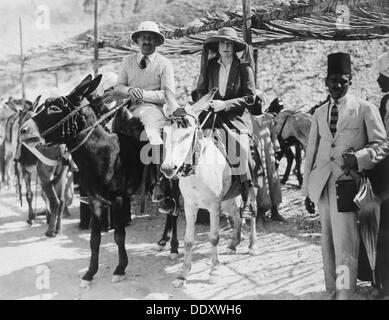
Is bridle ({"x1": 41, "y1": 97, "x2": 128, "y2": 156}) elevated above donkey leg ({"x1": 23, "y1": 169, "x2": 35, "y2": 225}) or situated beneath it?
elevated above

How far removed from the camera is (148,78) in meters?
5.96

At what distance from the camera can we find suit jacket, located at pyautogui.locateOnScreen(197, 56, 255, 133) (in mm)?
5762

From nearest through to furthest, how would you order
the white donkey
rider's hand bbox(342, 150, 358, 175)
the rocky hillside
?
rider's hand bbox(342, 150, 358, 175)
the white donkey
the rocky hillside

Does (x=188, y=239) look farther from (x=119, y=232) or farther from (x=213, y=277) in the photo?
(x=119, y=232)

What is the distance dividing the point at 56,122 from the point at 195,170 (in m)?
1.71

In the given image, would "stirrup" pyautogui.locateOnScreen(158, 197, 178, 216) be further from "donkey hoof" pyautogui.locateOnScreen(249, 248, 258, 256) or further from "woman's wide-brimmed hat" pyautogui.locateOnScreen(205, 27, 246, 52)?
"woman's wide-brimmed hat" pyautogui.locateOnScreen(205, 27, 246, 52)

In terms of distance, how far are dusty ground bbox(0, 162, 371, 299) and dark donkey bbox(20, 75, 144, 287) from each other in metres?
0.44

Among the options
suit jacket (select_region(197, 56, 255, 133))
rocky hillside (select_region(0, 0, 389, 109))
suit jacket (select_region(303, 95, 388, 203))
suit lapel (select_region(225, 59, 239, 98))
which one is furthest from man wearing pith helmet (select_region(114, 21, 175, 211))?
rocky hillside (select_region(0, 0, 389, 109))

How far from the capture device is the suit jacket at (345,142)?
4.00 meters

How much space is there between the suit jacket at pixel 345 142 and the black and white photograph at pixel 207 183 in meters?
0.01

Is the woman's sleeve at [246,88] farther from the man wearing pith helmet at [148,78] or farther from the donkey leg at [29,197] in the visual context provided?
the donkey leg at [29,197]

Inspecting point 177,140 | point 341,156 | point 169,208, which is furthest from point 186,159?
point 341,156

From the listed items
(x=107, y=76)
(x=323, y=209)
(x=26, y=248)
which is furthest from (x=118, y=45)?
(x=323, y=209)

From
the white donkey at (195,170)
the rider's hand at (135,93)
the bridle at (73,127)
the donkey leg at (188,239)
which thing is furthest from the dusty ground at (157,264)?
the rider's hand at (135,93)
